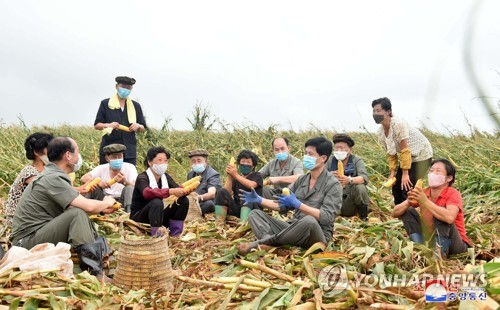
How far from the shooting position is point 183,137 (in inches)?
507

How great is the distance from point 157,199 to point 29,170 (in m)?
1.28

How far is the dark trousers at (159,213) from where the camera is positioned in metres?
5.03

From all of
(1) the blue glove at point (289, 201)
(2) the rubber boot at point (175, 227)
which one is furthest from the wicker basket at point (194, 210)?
(1) the blue glove at point (289, 201)

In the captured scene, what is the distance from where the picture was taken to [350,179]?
5879mm

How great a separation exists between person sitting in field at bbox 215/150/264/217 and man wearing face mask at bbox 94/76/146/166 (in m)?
1.90

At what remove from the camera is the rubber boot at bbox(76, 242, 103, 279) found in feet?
12.7

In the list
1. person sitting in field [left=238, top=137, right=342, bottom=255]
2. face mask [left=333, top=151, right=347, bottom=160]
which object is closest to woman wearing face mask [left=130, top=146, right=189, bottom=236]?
person sitting in field [left=238, top=137, right=342, bottom=255]

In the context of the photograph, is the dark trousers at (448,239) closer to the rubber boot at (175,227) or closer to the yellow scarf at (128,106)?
the rubber boot at (175,227)

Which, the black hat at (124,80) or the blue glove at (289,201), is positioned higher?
the black hat at (124,80)

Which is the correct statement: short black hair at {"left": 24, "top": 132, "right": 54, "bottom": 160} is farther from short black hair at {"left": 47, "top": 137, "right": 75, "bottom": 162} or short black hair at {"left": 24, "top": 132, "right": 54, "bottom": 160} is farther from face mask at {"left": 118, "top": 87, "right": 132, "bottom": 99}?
face mask at {"left": 118, "top": 87, "right": 132, "bottom": 99}

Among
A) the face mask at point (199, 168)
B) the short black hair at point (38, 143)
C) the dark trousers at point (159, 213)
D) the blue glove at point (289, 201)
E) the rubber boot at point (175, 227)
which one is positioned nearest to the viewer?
the blue glove at point (289, 201)

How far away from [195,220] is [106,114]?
226cm

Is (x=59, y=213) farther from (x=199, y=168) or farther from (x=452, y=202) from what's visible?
(x=452, y=202)

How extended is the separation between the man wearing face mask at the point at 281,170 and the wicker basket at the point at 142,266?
9.43 ft
